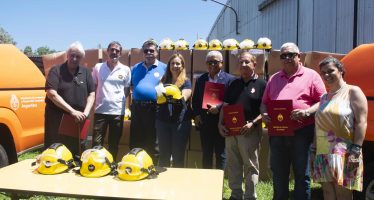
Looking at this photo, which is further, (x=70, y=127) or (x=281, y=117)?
(x=70, y=127)

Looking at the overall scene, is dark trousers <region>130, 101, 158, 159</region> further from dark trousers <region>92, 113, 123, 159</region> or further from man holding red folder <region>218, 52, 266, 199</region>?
man holding red folder <region>218, 52, 266, 199</region>

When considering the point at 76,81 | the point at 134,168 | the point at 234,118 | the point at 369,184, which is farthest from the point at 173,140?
the point at 369,184

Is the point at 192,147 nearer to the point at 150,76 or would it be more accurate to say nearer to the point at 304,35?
the point at 150,76

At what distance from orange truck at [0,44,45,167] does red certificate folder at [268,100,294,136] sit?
10.6ft

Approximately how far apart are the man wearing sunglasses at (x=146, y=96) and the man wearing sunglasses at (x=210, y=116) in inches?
25.1

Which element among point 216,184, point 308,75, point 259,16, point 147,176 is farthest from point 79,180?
point 259,16

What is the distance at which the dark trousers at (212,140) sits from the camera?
488 centimetres

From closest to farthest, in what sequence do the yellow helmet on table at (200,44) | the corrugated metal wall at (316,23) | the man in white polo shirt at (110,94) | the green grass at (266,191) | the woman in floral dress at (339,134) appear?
the woman in floral dress at (339,134) < the man in white polo shirt at (110,94) < the green grass at (266,191) < the yellow helmet on table at (200,44) < the corrugated metal wall at (316,23)

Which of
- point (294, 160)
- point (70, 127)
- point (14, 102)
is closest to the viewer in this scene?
point (294, 160)

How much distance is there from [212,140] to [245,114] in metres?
0.63

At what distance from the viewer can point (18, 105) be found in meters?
5.16

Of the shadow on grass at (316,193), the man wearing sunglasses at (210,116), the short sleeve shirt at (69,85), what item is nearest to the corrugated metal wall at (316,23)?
the shadow on grass at (316,193)

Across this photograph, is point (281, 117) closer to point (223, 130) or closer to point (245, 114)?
point (245, 114)

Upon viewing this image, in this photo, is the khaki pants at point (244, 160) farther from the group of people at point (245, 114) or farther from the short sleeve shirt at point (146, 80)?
the short sleeve shirt at point (146, 80)
